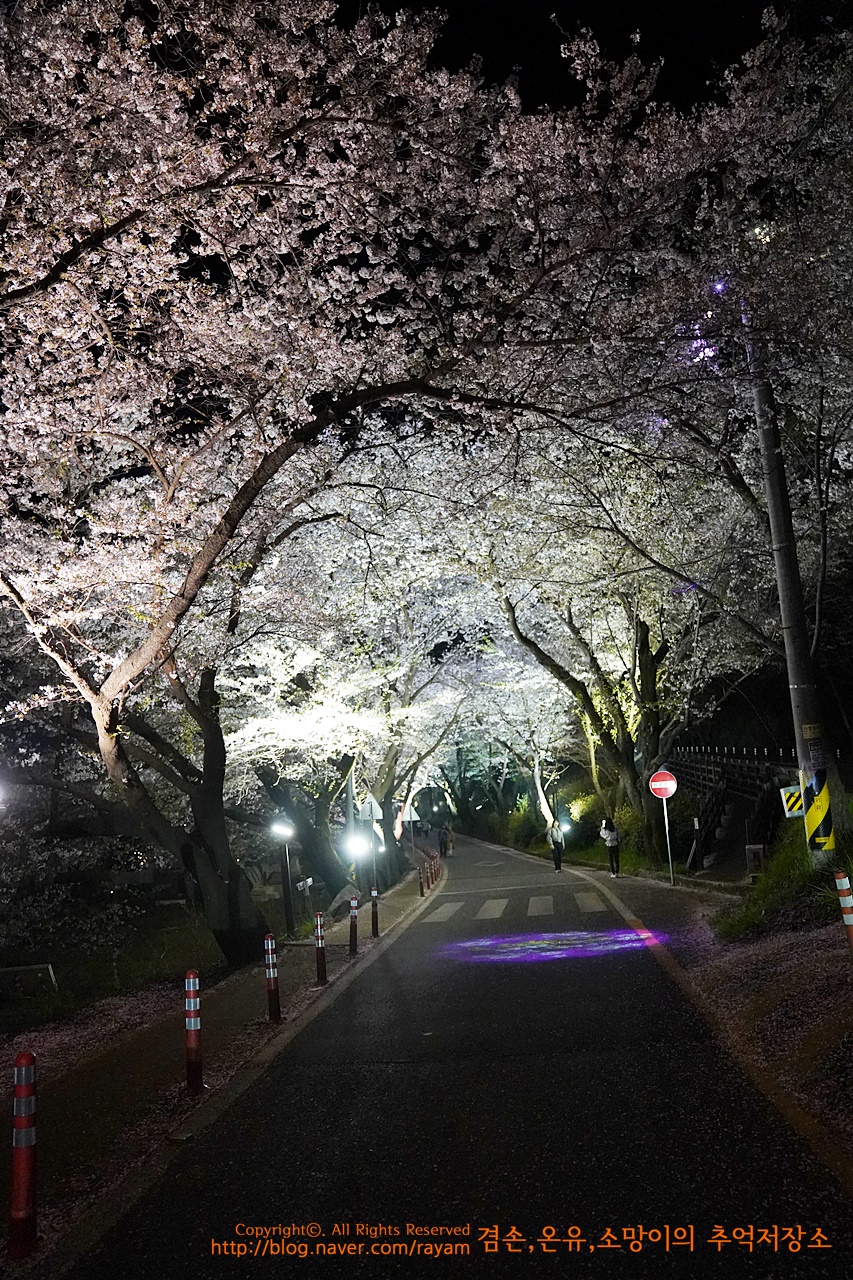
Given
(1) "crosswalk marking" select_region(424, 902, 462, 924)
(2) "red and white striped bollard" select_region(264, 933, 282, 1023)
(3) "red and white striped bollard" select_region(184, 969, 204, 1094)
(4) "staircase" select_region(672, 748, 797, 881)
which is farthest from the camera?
(4) "staircase" select_region(672, 748, 797, 881)

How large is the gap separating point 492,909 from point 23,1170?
51.2ft

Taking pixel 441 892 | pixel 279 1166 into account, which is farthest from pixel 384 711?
pixel 279 1166

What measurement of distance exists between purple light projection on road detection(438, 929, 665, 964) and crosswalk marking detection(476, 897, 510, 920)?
3578mm

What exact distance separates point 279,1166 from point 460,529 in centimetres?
1693

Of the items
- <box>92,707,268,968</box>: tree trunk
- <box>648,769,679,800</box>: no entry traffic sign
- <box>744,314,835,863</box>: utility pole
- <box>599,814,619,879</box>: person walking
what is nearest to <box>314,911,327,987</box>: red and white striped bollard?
<box>92,707,268,968</box>: tree trunk

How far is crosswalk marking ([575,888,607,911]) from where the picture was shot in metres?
17.1

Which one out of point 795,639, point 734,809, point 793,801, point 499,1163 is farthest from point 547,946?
point 734,809

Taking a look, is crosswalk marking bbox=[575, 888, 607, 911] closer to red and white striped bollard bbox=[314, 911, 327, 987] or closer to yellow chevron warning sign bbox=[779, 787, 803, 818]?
yellow chevron warning sign bbox=[779, 787, 803, 818]

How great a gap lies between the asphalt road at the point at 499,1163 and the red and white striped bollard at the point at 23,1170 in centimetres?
40

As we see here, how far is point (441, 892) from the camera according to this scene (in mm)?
25750

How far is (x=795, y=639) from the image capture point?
1080 centimetres

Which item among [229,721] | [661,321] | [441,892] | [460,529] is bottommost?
[441,892]

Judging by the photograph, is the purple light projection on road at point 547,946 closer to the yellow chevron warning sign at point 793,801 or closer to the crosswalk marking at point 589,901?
the yellow chevron warning sign at point 793,801

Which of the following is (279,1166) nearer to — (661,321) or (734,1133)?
(734,1133)
